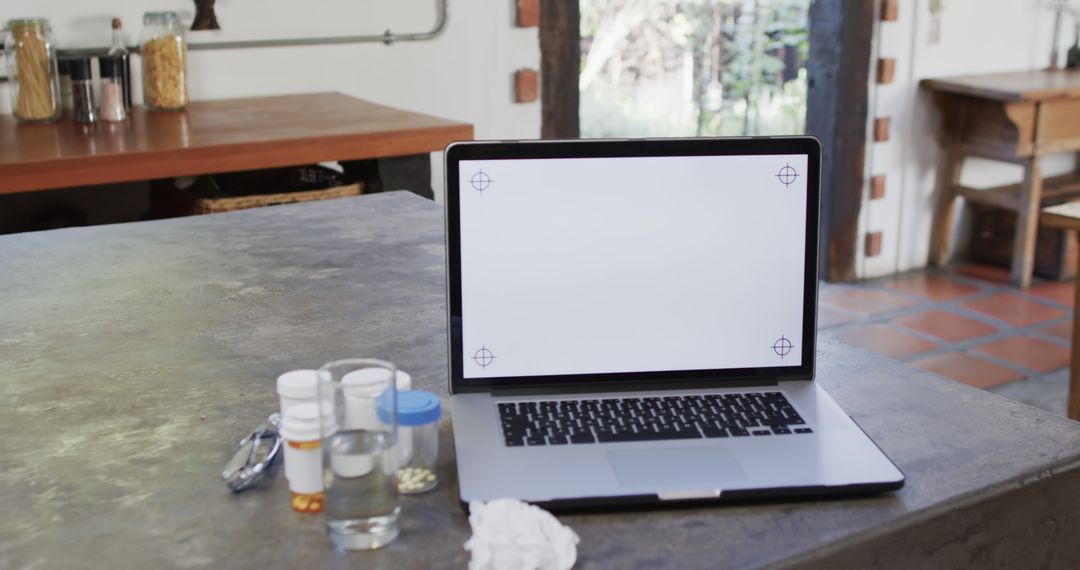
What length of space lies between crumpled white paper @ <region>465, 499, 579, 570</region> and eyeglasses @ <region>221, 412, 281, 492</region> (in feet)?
0.74

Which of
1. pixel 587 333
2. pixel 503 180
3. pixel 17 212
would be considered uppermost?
pixel 503 180

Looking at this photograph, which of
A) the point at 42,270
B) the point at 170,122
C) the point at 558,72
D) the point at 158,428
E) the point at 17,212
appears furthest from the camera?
the point at 558,72

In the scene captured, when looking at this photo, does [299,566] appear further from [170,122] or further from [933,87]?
[933,87]

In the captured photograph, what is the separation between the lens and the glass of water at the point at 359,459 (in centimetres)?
86

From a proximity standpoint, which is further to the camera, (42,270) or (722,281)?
(42,270)

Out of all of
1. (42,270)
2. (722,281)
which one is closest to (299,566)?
(722,281)

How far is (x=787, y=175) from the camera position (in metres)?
1.14

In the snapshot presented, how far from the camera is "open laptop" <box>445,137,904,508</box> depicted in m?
1.10

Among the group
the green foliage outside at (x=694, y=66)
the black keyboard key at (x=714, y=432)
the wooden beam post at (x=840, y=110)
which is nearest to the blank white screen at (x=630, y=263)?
the black keyboard key at (x=714, y=432)

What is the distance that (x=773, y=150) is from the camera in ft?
3.72

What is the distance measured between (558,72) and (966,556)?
3078 millimetres

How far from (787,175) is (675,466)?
34cm

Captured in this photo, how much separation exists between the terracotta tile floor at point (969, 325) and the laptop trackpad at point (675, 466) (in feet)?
7.72

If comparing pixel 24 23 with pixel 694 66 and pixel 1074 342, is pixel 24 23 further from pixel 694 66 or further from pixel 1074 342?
pixel 694 66
